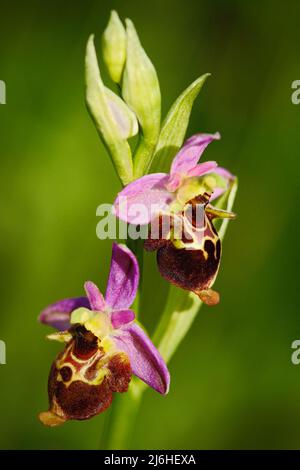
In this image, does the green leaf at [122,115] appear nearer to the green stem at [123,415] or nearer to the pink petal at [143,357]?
the pink petal at [143,357]

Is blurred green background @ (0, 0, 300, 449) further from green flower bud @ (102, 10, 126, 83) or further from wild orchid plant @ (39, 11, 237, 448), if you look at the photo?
green flower bud @ (102, 10, 126, 83)

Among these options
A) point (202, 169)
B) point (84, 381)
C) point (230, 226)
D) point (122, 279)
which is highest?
point (202, 169)

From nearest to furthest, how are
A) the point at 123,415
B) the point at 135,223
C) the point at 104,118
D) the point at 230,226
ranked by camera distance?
1. the point at 135,223
2. the point at 104,118
3. the point at 123,415
4. the point at 230,226

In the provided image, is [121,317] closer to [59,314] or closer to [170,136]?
[59,314]

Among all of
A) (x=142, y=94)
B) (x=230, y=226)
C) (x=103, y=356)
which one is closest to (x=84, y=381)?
(x=103, y=356)

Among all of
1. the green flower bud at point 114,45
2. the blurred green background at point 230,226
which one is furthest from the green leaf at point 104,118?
the blurred green background at point 230,226

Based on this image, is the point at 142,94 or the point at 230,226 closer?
the point at 142,94
